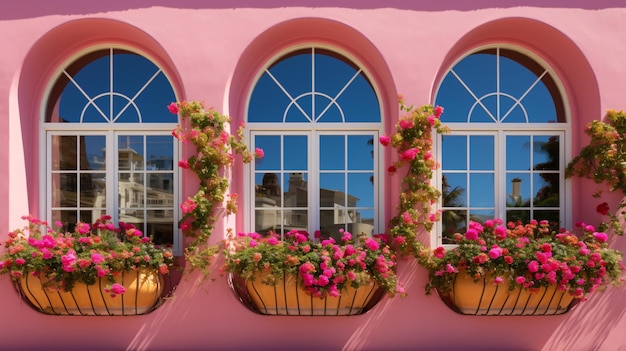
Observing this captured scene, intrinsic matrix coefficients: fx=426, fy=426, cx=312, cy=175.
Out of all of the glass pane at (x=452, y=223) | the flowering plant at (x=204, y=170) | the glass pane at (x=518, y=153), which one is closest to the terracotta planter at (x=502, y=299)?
the glass pane at (x=452, y=223)

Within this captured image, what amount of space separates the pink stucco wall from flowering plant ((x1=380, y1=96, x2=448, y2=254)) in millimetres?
231

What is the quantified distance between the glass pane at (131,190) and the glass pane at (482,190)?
3412 millimetres

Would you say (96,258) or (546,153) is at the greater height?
(546,153)

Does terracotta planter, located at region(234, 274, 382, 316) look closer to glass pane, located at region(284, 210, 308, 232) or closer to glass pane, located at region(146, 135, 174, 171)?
glass pane, located at region(284, 210, 308, 232)

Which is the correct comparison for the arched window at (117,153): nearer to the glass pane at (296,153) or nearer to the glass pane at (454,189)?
the glass pane at (296,153)

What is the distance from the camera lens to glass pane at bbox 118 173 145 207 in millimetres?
4387

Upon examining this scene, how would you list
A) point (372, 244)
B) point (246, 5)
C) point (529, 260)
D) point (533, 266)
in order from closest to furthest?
point (533, 266) → point (529, 260) → point (372, 244) → point (246, 5)

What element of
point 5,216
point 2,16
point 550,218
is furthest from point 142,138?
point 550,218

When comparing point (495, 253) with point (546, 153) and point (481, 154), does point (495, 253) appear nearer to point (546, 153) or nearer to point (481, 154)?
point (481, 154)

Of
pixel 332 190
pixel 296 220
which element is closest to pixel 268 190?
pixel 296 220

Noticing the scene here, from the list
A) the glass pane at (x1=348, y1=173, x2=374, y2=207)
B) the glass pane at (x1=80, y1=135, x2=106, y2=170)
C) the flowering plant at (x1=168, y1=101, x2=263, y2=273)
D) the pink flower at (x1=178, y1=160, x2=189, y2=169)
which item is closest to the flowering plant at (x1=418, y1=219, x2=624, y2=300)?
the glass pane at (x1=348, y1=173, x2=374, y2=207)

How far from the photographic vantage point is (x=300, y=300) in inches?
154

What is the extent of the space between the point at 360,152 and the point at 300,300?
160cm

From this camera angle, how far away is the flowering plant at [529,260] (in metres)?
3.72
